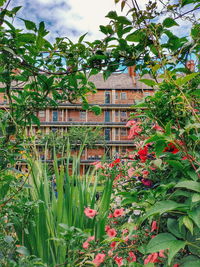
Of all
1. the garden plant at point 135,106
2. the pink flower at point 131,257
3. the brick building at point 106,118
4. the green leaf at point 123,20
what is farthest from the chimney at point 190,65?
the brick building at point 106,118

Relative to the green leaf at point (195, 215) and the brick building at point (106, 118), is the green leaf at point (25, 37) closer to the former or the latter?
the green leaf at point (195, 215)

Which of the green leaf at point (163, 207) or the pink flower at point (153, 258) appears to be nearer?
the green leaf at point (163, 207)

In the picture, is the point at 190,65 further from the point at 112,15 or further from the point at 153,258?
the point at 153,258

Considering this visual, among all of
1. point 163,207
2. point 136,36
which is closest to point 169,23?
point 136,36

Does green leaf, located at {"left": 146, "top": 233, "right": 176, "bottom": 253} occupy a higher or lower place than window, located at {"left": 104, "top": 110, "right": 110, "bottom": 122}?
lower

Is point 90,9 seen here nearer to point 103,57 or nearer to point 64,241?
point 103,57

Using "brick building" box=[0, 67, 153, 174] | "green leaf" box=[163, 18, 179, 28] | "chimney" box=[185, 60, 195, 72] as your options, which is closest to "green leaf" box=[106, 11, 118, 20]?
"green leaf" box=[163, 18, 179, 28]

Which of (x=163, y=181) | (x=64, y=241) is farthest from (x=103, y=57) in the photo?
(x=64, y=241)

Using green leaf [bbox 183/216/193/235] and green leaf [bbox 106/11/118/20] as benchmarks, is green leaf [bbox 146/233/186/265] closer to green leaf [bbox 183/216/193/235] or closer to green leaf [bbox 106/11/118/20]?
green leaf [bbox 183/216/193/235]

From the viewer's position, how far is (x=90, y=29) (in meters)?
0.83

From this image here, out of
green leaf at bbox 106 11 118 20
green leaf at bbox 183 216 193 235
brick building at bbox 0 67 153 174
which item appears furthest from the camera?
brick building at bbox 0 67 153 174

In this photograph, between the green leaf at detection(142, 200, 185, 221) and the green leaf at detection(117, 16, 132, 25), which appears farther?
the green leaf at detection(117, 16, 132, 25)

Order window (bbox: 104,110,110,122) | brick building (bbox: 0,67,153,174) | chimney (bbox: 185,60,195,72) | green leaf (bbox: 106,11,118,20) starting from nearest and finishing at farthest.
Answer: green leaf (bbox: 106,11,118,20) < chimney (bbox: 185,60,195,72) < brick building (bbox: 0,67,153,174) < window (bbox: 104,110,110,122)

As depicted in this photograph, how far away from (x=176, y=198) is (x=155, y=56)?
0.48 m
